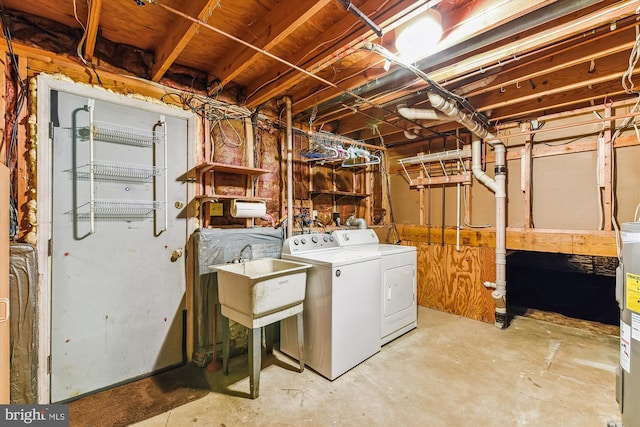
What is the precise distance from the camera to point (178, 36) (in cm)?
183

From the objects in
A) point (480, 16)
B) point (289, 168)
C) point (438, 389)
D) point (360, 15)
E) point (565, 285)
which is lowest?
point (438, 389)

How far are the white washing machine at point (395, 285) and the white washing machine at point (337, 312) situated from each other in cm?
17

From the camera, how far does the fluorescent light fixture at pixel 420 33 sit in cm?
158

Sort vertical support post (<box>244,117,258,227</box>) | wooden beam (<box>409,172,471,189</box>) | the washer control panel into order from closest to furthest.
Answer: the washer control panel < vertical support post (<box>244,117,258,227</box>) < wooden beam (<box>409,172,471,189</box>)

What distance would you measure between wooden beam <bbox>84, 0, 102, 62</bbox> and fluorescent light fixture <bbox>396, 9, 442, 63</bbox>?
63.8 inches

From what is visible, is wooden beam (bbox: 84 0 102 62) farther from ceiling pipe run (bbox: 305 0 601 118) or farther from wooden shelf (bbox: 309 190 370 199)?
wooden shelf (bbox: 309 190 370 199)

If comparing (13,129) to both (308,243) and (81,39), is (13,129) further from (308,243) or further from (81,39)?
(308,243)

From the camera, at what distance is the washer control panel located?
269 centimetres

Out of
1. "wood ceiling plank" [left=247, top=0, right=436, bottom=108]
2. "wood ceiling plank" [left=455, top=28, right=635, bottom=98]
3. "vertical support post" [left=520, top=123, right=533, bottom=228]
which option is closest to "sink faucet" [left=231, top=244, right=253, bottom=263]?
"wood ceiling plank" [left=247, top=0, right=436, bottom=108]

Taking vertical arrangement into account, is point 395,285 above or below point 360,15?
below

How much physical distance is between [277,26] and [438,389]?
2.67 metres

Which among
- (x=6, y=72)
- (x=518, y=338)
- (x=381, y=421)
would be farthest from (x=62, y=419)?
(x=518, y=338)

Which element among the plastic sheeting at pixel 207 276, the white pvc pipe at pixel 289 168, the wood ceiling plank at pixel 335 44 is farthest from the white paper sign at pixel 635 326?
the plastic sheeting at pixel 207 276

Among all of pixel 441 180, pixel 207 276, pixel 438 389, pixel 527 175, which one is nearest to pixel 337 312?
pixel 438 389
